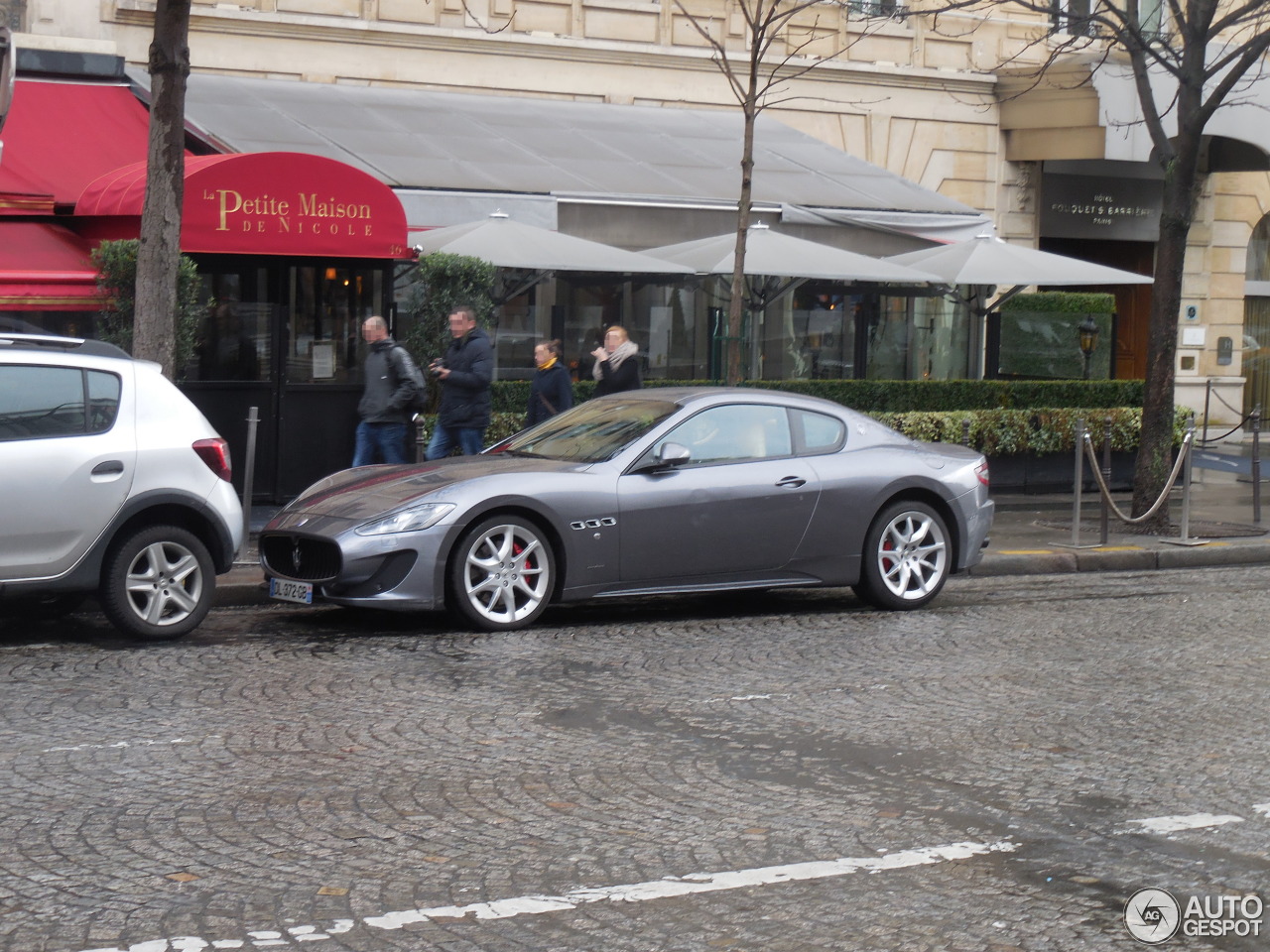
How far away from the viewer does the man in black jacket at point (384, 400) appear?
13.3m

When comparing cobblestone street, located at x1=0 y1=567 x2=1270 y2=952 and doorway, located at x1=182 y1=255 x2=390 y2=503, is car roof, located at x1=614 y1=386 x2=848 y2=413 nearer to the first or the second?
cobblestone street, located at x1=0 y1=567 x2=1270 y2=952

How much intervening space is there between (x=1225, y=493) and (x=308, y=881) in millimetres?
16038

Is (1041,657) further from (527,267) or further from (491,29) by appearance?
(491,29)

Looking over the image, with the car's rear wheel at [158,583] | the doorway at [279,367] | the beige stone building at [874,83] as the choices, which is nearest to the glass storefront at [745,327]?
the beige stone building at [874,83]

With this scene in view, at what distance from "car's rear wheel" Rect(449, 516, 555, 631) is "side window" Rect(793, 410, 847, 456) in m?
1.89

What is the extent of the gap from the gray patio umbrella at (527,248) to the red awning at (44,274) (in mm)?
3183

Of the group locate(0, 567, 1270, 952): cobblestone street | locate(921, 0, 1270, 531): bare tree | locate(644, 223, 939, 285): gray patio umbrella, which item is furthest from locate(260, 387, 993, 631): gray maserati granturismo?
locate(644, 223, 939, 285): gray patio umbrella

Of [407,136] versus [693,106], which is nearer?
[407,136]

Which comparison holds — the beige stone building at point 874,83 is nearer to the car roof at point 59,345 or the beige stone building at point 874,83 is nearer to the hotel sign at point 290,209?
the hotel sign at point 290,209

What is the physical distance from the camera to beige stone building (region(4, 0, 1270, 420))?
18859 millimetres

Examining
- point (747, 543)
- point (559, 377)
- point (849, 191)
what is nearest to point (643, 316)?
point (849, 191)

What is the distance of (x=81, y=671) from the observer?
8141 mm

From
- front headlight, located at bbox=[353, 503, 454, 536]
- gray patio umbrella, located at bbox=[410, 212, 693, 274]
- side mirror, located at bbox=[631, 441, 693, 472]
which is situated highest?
gray patio umbrella, located at bbox=[410, 212, 693, 274]

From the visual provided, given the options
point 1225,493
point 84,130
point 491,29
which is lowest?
point 1225,493
